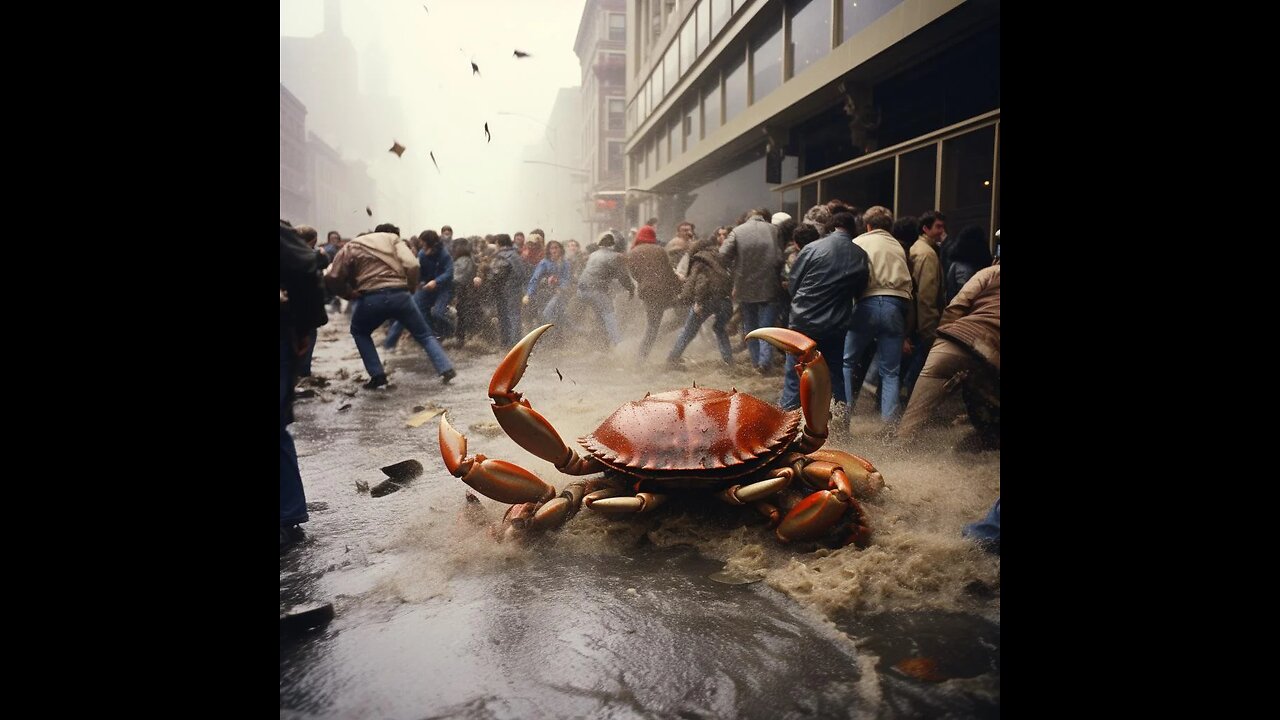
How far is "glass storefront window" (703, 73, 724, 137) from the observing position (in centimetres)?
1504

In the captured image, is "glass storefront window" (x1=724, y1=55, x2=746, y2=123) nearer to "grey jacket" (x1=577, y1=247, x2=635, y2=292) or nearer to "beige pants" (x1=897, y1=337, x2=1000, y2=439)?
"grey jacket" (x1=577, y1=247, x2=635, y2=292)

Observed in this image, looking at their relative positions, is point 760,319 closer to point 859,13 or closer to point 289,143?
point 859,13

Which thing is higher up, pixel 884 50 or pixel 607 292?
pixel 884 50

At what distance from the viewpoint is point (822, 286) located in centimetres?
512

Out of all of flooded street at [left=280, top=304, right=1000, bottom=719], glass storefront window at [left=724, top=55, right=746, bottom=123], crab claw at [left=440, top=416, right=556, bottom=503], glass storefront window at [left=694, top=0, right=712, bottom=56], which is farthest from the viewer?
glass storefront window at [left=694, top=0, right=712, bottom=56]

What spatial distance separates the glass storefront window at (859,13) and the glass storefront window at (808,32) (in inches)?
14.9

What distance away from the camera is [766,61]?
12.0 metres

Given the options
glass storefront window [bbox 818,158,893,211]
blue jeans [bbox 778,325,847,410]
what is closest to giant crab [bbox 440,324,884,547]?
blue jeans [bbox 778,325,847,410]

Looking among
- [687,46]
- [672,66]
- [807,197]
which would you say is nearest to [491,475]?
[807,197]

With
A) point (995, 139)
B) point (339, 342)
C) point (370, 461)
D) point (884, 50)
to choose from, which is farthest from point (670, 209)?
point (370, 461)
